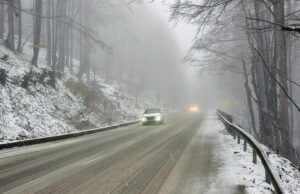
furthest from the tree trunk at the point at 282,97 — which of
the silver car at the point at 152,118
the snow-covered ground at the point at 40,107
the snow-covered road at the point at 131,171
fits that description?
the silver car at the point at 152,118

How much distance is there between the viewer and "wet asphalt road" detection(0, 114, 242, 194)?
259 inches

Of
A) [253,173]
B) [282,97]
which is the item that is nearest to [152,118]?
[282,97]

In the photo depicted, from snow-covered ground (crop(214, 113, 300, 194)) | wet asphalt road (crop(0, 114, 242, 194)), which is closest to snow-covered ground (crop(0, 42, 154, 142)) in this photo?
wet asphalt road (crop(0, 114, 242, 194))

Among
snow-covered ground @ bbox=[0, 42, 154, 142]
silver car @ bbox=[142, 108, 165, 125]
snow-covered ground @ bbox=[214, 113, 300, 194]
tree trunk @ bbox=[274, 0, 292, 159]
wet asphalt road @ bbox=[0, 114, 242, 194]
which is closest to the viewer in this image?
wet asphalt road @ bbox=[0, 114, 242, 194]

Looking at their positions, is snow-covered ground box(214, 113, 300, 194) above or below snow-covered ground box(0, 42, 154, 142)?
below

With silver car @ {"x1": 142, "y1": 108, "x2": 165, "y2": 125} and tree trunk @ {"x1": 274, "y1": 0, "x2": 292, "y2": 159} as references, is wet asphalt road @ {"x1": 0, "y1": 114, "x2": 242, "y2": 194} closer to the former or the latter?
tree trunk @ {"x1": 274, "y1": 0, "x2": 292, "y2": 159}

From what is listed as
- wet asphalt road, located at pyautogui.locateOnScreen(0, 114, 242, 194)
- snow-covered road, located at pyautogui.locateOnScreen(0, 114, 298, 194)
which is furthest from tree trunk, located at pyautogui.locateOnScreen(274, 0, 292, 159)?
wet asphalt road, located at pyautogui.locateOnScreen(0, 114, 242, 194)

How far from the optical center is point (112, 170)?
27.5 feet

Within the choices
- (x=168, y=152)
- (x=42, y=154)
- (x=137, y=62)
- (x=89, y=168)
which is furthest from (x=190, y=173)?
(x=137, y=62)

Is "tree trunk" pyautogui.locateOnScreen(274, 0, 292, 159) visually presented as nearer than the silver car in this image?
Yes

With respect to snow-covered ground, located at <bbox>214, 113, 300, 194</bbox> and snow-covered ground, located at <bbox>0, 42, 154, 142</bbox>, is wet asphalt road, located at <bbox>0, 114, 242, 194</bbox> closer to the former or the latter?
snow-covered ground, located at <bbox>214, 113, 300, 194</bbox>

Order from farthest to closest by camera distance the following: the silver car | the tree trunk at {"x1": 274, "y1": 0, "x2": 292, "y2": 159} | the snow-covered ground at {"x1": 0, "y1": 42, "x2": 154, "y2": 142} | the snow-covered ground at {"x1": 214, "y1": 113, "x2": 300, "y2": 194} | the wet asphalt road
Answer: the silver car
the snow-covered ground at {"x1": 0, "y1": 42, "x2": 154, "y2": 142}
the tree trunk at {"x1": 274, "y1": 0, "x2": 292, "y2": 159}
the snow-covered ground at {"x1": 214, "y1": 113, "x2": 300, "y2": 194}
the wet asphalt road

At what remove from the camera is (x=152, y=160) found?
997cm

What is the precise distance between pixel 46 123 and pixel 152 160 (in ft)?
39.3
